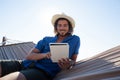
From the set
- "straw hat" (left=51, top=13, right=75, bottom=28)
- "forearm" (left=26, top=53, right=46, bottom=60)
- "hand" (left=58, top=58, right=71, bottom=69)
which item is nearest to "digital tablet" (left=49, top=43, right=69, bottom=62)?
"hand" (left=58, top=58, right=71, bottom=69)

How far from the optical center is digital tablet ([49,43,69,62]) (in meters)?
2.79

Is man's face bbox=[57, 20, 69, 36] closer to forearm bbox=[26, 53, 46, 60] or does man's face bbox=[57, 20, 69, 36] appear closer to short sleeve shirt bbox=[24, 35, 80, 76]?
short sleeve shirt bbox=[24, 35, 80, 76]

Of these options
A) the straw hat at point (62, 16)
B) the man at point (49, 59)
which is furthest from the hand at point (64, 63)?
the straw hat at point (62, 16)

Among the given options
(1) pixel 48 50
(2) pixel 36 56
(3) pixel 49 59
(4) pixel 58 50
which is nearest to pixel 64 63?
(4) pixel 58 50

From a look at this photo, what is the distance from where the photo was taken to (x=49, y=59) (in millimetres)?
3162

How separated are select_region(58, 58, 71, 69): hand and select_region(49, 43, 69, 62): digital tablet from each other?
4cm

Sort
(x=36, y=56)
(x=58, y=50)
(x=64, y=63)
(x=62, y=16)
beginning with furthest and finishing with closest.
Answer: (x=62, y=16)
(x=36, y=56)
(x=64, y=63)
(x=58, y=50)

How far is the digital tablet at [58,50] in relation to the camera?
9.14 ft

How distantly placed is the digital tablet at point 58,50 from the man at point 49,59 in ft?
0.17

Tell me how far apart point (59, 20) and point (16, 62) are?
2.68 ft

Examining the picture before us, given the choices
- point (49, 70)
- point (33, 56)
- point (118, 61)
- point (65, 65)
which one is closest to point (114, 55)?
point (118, 61)

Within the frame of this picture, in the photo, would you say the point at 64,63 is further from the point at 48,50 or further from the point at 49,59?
the point at 48,50

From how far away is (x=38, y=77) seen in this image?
2.82 m

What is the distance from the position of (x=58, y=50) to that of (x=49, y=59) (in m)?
0.39
